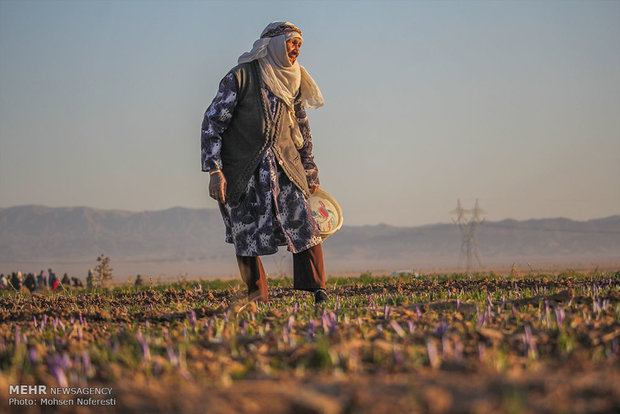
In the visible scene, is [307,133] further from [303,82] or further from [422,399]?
[422,399]

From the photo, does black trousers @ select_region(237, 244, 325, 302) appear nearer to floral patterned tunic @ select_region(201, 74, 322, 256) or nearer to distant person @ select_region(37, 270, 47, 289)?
floral patterned tunic @ select_region(201, 74, 322, 256)

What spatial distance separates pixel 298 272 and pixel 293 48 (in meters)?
2.30

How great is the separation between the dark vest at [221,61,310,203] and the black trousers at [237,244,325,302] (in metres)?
0.63

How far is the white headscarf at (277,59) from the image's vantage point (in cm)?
691

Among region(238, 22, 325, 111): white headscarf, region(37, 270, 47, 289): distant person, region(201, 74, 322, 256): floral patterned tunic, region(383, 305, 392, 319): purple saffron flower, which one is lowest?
region(383, 305, 392, 319): purple saffron flower

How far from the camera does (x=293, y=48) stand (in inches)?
275

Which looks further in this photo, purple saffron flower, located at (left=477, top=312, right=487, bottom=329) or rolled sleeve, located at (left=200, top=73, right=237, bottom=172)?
rolled sleeve, located at (left=200, top=73, right=237, bottom=172)

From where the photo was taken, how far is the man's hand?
6637 millimetres

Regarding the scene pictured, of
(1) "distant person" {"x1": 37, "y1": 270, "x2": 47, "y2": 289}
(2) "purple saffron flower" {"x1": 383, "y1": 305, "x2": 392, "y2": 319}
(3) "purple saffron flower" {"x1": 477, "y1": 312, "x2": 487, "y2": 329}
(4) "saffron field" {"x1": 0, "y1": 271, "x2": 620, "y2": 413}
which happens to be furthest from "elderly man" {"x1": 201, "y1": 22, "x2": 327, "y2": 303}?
(1) "distant person" {"x1": 37, "y1": 270, "x2": 47, "y2": 289}

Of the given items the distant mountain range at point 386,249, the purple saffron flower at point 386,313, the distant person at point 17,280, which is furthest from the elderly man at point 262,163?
the distant mountain range at point 386,249

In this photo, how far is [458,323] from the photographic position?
3867 mm

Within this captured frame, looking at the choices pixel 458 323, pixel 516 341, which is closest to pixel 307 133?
pixel 458 323

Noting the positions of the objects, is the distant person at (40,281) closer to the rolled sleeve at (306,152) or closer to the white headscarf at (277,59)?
the rolled sleeve at (306,152)

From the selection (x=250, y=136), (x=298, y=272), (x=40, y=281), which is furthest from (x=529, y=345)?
(x=40, y=281)
